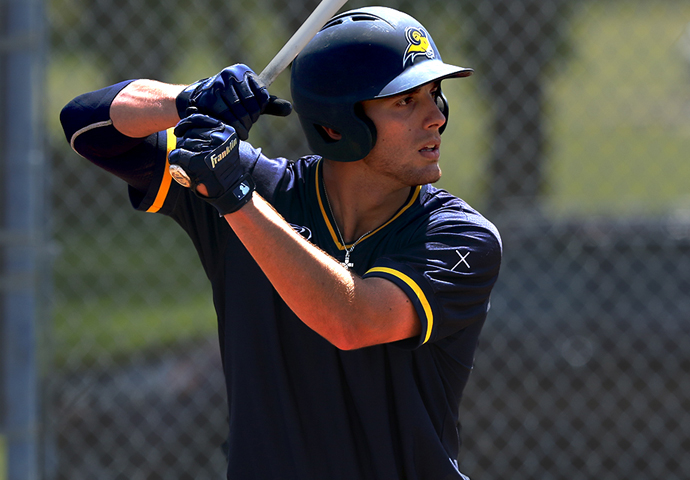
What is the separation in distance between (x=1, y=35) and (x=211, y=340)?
2.08 metres

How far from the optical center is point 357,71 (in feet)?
6.96

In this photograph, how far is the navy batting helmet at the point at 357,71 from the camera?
6.93 feet

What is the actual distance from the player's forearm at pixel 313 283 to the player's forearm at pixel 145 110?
486 mm

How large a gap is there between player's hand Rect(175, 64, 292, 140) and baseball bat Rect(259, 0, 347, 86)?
14cm

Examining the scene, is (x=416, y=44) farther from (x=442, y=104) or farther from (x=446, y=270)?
(x=446, y=270)

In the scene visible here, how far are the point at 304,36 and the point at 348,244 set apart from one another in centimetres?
56

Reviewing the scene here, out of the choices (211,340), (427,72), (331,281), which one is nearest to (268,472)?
(331,281)

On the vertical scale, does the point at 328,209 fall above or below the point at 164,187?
below

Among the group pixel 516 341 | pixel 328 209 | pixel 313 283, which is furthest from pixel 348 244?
pixel 516 341

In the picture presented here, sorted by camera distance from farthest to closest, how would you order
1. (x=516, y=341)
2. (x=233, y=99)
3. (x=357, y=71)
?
(x=516, y=341), (x=357, y=71), (x=233, y=99)

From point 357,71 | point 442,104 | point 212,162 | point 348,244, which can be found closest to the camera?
point 212,162

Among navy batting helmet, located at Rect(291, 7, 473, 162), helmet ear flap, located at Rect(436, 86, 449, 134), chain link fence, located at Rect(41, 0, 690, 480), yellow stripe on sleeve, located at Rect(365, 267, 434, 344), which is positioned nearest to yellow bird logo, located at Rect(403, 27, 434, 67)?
navy batting helmet, located at Rect(291, 7, 473, 162)

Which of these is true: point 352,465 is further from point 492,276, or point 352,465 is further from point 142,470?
point 142,470

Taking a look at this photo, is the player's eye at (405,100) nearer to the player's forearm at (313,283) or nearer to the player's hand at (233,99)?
the player's hand at (233,99)
